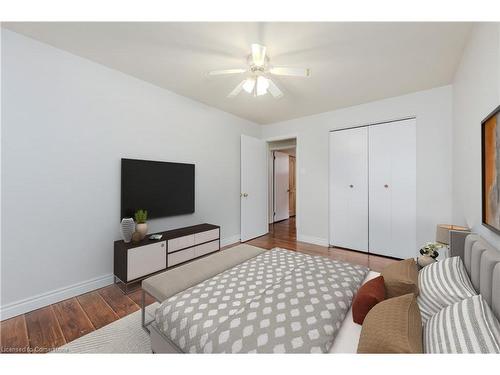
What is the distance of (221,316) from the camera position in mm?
1045

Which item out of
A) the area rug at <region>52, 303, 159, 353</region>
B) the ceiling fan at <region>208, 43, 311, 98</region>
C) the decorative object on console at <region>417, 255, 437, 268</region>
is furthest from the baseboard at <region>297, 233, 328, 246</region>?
the area rug at <region>52, 303, 159, 353</region>

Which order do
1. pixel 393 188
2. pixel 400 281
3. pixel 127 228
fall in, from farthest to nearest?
pixel 393 188 → pixel 127 228 → pixel 400 281

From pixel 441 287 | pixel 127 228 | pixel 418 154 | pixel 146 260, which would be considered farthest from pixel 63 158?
pixel 418 154

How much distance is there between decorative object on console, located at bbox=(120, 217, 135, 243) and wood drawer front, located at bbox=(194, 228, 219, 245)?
805mm

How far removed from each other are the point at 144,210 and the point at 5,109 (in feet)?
4.79

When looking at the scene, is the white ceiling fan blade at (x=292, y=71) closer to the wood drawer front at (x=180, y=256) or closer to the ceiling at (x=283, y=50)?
the ceiling at (x=283, y=50)

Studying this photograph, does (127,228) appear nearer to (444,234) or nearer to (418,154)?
(444,234)

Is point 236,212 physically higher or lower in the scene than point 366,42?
lower

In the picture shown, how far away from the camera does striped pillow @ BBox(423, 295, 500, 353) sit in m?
0.70

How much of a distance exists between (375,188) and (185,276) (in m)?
3.09

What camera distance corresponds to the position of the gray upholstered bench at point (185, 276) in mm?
1407

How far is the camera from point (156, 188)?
2.67 m
